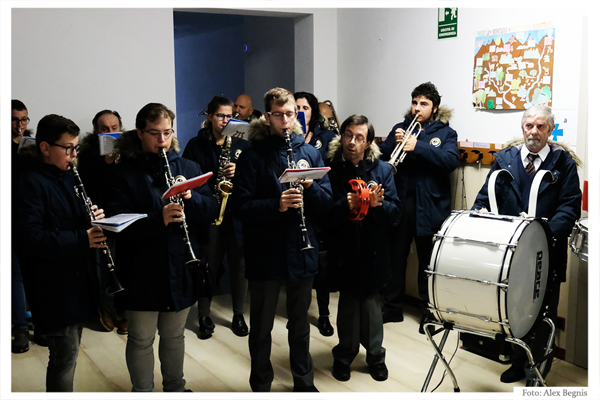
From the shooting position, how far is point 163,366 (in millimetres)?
2713

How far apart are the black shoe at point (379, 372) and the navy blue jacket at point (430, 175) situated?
3.65 ft

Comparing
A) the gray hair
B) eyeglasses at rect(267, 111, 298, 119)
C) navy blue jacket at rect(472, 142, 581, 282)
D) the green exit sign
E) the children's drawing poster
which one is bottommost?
navy blue jacket at rect(472, 142, 581, 282)

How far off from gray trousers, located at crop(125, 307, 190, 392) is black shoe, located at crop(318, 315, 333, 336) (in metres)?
1.30

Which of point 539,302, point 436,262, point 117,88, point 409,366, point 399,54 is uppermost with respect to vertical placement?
point 399,54

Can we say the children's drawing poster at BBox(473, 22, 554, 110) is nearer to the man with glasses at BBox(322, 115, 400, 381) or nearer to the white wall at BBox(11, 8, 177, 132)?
the man with glasses at BBox(322, 115, 400, 381)

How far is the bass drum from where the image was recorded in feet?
8.07

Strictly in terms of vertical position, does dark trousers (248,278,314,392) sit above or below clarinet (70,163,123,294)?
below

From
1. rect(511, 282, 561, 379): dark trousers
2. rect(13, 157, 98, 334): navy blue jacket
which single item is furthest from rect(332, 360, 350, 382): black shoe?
rect(13, 157, 98, 334): navy blue jacket

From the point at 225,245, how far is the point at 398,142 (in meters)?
1.38

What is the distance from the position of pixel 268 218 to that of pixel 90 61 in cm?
244

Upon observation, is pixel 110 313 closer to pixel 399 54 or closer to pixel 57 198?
pixel 57 198

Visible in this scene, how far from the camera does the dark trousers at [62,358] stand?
2443mm
